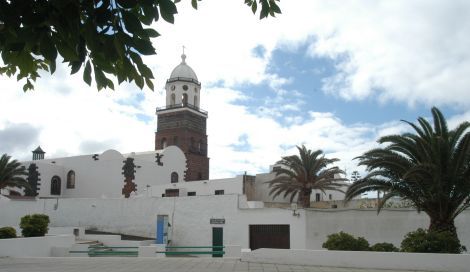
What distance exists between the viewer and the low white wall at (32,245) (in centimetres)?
2034

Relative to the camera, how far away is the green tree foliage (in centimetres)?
334

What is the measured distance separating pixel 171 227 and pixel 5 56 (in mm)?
27652

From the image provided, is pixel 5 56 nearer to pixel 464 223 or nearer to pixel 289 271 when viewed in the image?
pixel 289 271

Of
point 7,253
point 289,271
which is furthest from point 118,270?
point 7,253

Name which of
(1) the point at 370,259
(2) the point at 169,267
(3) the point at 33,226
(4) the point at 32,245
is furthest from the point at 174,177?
(1) the point at 370,259

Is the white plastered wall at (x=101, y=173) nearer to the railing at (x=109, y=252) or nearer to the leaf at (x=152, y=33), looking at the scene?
the railing at (x=109, y=252)

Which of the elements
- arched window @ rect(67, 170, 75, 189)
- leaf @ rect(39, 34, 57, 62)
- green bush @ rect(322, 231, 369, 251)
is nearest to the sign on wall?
green bush @ rect(322, 231, 369, 251)

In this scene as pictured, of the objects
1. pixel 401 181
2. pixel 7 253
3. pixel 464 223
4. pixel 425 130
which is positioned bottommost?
pixel 7 253

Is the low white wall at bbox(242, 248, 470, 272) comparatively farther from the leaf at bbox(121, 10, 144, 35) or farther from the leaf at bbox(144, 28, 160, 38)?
the leaf at bbox(121, 10, 144, 35)

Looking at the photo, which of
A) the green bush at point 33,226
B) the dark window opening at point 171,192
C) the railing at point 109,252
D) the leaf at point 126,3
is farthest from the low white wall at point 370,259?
the dark window opening at point 171,192

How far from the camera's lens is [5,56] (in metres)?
3.66

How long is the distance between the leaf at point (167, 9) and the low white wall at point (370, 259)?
12127 millimetres

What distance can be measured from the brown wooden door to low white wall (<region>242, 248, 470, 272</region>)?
9.82 meters

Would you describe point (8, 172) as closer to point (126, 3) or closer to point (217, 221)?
point (217, 221)
